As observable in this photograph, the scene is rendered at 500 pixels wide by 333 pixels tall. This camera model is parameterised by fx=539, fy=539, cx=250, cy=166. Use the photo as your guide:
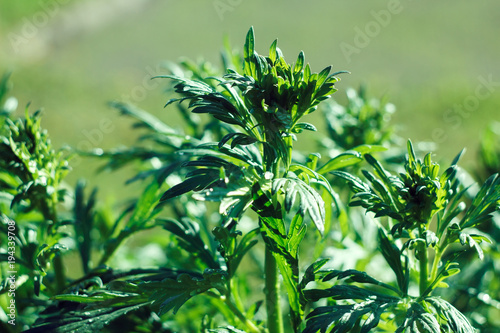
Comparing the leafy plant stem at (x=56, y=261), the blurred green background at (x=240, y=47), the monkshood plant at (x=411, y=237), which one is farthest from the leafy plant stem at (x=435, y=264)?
the blurred green background at (x=240, y=47)

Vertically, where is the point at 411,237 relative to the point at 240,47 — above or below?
below

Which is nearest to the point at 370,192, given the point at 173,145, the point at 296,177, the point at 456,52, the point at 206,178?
the point at 296,177

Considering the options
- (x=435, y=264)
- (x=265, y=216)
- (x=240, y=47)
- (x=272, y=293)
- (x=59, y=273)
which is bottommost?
(x=435, y=264)

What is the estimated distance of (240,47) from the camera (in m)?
4.55

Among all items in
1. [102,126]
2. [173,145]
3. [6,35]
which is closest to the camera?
[173,145]

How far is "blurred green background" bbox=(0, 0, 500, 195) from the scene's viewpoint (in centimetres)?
388

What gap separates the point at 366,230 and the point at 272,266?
60 centimetres

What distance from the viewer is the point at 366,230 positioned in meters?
1.54

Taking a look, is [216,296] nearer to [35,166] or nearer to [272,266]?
[272,266]

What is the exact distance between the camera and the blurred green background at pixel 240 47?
388 centimetres

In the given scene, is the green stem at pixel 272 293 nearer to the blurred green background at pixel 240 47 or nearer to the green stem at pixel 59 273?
the green stem at pixel 59 273

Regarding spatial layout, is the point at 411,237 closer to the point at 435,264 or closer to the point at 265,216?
the point at 435,264

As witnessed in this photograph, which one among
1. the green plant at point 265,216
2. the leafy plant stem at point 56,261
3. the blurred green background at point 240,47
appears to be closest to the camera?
the green plant at point 265,216

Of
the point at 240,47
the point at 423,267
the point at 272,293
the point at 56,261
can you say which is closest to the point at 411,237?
the point at 423,267
